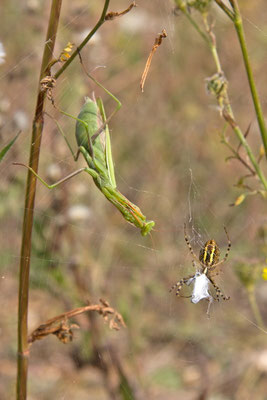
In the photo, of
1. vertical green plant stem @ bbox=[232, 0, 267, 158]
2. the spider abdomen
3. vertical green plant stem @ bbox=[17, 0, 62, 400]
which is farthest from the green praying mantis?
vertical green plant stem @ bbox=[232, 0, 267, 158]

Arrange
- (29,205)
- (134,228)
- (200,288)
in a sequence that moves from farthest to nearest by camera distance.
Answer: (134,228) → (200,288) → (29,205)

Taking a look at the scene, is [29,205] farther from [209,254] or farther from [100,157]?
[209,254]

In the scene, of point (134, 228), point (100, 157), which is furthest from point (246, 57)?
point (134, 228)

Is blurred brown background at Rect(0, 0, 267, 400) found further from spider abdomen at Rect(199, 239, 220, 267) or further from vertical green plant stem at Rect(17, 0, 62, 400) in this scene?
vertical green plant stem at Rect(17, 0, 62, 400)

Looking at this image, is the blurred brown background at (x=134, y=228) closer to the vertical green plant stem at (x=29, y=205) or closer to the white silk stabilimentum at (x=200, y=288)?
the white silk stabilimentum at (x=200, y=288)

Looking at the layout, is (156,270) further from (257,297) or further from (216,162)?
(216,162)
